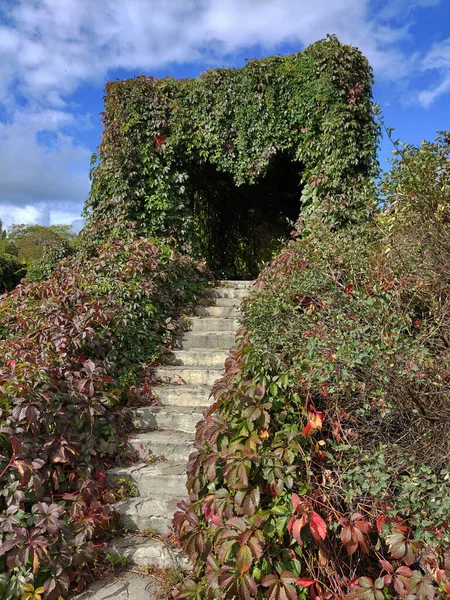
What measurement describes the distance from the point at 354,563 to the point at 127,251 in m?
3.97

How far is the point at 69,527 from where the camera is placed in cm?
230

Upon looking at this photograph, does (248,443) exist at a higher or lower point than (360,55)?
lower

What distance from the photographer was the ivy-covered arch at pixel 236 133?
546cm

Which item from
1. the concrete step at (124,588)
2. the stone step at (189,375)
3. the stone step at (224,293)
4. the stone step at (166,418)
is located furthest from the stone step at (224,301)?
the concrete step at (124,588)

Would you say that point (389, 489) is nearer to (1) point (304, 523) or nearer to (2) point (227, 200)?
(1) point (304, 523)

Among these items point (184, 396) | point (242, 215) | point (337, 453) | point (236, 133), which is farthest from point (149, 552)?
point (242, 215)

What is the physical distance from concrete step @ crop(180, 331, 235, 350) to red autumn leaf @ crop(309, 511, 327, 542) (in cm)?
260

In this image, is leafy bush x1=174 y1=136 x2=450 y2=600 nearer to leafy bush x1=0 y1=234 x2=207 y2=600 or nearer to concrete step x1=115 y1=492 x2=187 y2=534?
concrete step x1=115 y1=492 x2=187 y2=534

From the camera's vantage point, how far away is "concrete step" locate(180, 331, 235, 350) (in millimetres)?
4367

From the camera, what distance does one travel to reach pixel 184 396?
362cm

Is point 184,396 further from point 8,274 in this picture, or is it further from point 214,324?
point 8,274

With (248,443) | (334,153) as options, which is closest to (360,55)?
(334,153)

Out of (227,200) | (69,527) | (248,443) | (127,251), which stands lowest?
(69,527)

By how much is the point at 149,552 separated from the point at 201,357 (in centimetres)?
201
